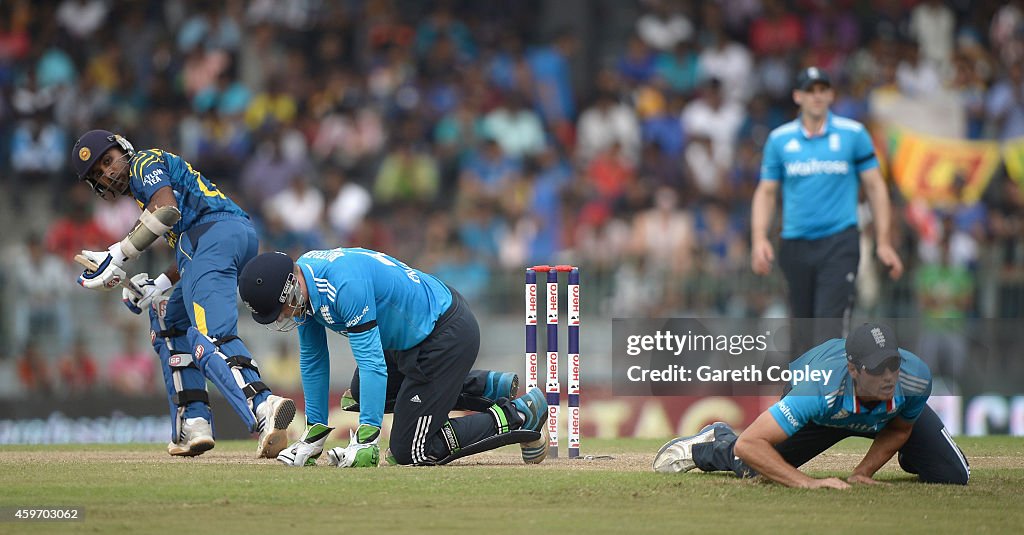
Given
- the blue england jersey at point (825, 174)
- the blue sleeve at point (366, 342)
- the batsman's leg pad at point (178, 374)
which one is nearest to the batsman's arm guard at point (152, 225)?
the batsman's leg pad at point (178, 374)

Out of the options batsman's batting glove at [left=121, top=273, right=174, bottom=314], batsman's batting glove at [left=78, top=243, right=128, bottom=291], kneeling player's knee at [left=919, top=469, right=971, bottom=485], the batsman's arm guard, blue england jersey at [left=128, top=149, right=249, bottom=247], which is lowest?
kneeling player's knee at [left=919, top=469, right=971, bottom=485]

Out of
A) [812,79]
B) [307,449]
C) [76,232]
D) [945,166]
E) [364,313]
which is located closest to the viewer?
[364,313]

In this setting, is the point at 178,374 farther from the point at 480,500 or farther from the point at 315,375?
the point at 480,500

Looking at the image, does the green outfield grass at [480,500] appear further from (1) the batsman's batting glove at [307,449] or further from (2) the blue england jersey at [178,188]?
(2) the blue england jersey at [178,188]

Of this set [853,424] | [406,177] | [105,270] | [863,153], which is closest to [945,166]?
[406,177]

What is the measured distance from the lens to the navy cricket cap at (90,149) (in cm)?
1085

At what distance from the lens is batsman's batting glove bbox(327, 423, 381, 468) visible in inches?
392

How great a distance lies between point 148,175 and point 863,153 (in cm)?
562

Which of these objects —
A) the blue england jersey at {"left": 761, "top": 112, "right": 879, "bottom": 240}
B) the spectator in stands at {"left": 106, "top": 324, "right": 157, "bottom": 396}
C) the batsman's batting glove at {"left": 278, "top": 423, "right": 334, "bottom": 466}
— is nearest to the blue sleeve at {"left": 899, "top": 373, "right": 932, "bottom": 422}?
the blue england jersey at {"left": 761, "top": 112, "right": 879, "bottom": 240}

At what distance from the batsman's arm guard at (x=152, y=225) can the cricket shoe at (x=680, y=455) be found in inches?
150

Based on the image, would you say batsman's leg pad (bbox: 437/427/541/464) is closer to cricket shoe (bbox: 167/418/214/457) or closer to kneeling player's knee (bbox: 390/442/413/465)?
kneeling player's knee (bbox: 390/442/413/465)

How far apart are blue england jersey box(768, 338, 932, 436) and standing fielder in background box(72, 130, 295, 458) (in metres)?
3.41

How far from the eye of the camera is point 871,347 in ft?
28.1

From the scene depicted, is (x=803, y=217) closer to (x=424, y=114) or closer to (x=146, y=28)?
(x=424, y=114)
